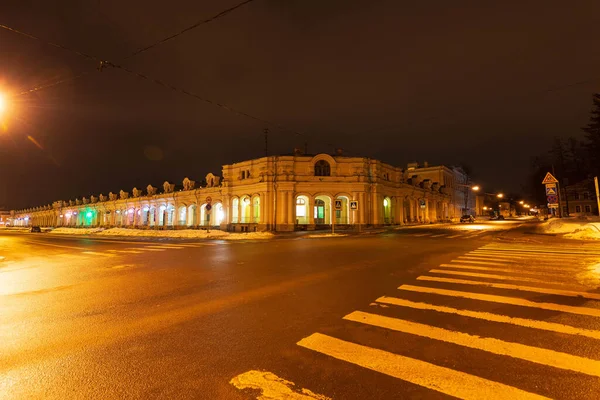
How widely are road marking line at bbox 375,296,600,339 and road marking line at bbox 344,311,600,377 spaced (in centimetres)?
90

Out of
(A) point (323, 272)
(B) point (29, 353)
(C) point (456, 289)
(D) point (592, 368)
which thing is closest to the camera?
(D) point (592, 368)

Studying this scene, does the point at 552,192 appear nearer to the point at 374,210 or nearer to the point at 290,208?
the point at 374,210

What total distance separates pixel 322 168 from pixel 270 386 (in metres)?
39.0

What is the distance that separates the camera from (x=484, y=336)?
4.32 m

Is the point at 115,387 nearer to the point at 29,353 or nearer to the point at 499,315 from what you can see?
the point at 29,353

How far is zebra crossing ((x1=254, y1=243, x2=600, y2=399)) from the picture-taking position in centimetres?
313

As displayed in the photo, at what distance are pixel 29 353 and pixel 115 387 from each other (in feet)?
6.10

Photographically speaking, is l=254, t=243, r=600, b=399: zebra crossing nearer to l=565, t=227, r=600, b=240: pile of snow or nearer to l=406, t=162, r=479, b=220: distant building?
l=565, t=227, r=600, b=240: pile of snow

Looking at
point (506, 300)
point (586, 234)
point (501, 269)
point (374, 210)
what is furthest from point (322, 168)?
point (506, 300)

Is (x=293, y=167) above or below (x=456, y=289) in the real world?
above

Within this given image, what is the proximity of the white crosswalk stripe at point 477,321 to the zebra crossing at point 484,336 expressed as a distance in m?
0.01

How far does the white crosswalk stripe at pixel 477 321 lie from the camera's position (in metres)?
3.25

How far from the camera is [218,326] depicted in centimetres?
488

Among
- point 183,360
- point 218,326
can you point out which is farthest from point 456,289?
point 183,360
